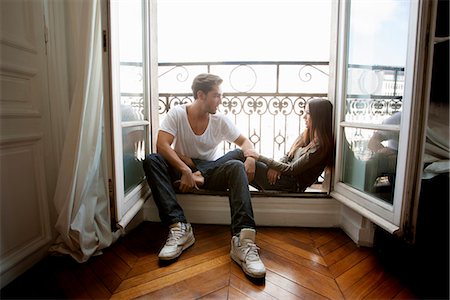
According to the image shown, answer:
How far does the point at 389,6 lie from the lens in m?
1.24

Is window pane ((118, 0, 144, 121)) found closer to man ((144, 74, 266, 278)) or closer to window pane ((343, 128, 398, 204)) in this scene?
man ((144, 74, 266, 278))

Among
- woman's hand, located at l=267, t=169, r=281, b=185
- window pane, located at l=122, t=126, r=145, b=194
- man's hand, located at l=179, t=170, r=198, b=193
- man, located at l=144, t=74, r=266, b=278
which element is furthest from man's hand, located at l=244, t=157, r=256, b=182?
window pane, located at l=122, t=126, r=145, b=194

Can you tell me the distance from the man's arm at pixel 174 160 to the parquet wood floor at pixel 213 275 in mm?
336

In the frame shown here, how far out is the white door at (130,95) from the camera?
1.23 metres

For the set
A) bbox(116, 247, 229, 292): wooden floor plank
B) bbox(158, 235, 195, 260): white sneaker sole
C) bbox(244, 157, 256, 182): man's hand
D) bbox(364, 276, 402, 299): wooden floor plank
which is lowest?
bbox(116, 247, 229, 292): wooden floor plank

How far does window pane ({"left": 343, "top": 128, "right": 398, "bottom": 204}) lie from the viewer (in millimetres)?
1233

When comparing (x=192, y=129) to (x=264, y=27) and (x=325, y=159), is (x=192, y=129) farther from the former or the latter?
(x=264, y=27)

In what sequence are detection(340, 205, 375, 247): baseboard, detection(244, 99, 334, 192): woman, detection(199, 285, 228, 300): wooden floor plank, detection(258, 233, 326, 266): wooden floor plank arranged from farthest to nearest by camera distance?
detection(244, 99, 334, 192): woman → detection(340, 205, 375, 247): baseboard → detection(258, 233, 326, 266): wooden floor plank → detection(199, 285, 228, 300): wooden floor plank

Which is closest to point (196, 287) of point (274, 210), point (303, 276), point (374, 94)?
point (303, 276)

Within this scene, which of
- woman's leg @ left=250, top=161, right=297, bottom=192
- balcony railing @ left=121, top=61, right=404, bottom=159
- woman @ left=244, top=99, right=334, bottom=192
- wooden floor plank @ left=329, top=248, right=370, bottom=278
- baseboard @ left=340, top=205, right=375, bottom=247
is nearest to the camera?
wooden floor plank @ left=329, top=248, right=370, bottom=278

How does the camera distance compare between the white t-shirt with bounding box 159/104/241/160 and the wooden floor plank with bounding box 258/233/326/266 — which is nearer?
the wooden floor plank with bounding box 258/233/326/266

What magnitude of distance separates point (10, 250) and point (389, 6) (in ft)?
6.54

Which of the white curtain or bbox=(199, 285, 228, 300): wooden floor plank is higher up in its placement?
the white curtain

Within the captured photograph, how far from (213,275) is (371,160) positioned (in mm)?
999
